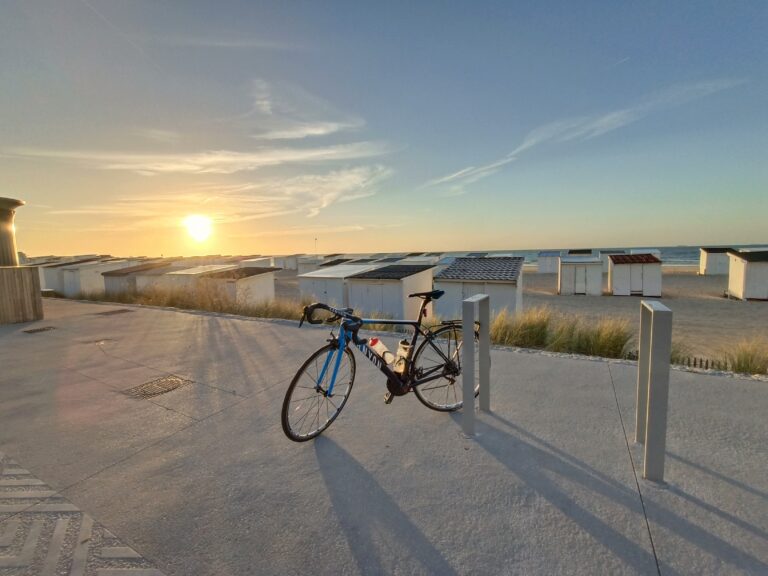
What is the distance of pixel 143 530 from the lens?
202cm

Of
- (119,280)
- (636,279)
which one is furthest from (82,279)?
(636,279)

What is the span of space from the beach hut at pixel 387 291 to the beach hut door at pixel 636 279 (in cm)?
1649

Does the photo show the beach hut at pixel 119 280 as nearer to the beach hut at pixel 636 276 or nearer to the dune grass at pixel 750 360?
the dune grass at pixel 750 360

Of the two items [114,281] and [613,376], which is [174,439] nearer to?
[613,376]

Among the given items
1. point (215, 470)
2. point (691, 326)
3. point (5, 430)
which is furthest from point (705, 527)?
point (691, 326)

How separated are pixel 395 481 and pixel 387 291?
42.9 feet

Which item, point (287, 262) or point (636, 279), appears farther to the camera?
point (287, 262)

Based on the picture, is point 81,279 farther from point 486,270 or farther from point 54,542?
point 54,542

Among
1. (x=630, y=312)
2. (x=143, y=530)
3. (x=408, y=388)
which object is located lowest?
(x=630, y=312)

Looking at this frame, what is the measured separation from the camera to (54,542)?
1925 mm

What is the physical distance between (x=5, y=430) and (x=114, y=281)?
2079cm

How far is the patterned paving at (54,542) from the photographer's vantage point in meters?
1.76

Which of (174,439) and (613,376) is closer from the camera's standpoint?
(174,439)

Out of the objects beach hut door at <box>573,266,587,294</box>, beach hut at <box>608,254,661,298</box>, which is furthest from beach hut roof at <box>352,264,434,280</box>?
beach hut at <box>608,254,661,298</box>
